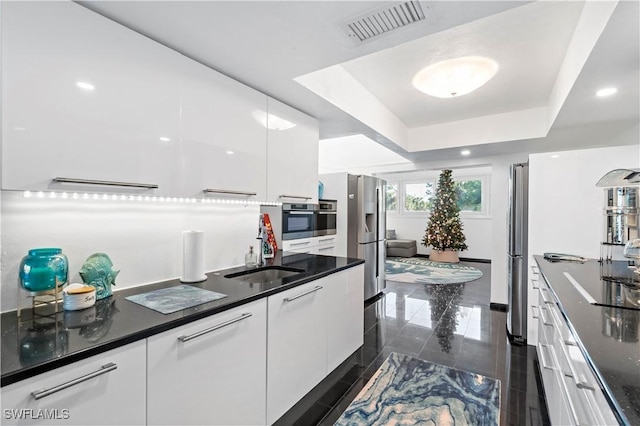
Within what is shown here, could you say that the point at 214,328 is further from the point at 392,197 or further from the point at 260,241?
the point at 392,197

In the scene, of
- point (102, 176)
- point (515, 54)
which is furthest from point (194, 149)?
point (515, 54)

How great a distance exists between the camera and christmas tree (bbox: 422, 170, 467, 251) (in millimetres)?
7625

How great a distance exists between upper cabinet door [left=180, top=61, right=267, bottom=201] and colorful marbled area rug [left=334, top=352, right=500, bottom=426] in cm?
163

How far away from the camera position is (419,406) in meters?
1.94

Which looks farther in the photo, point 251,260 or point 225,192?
point 251,260

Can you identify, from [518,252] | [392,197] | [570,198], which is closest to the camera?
[570,198]

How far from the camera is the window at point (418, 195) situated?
28.5 ft

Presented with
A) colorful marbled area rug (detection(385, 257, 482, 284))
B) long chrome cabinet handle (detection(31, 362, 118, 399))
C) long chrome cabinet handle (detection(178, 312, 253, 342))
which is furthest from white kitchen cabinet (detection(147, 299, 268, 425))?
colorful marbled area rug (detection(385, 257, 482, 284))

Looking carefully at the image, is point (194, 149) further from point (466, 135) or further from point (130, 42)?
point (466, 135)

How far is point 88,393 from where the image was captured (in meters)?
0.91

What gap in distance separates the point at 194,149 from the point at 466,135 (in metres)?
3.31

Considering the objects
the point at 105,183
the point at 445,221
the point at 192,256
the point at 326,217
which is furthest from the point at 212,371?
the point at 445,221

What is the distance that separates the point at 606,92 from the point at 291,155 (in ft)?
7.44

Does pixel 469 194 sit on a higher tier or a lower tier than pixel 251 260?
higher
